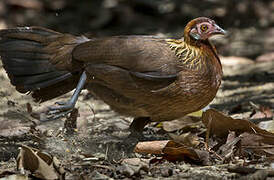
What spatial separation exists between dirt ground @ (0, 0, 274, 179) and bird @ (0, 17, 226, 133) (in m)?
0.28

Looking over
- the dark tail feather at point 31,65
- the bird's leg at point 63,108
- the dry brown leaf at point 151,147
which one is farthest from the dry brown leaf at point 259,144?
the dark tail feather at point 31,65

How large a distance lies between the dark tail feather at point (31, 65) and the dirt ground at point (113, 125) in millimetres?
245

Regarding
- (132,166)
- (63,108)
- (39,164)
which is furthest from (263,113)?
(39,164)

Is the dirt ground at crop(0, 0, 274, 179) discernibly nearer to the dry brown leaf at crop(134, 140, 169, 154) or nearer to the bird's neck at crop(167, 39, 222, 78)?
the dry brown leaf at crop(134, 140, 169, 154)

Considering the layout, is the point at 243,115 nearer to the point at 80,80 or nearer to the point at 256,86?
the point at 256,86

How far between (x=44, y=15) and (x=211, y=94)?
6833 millimetres

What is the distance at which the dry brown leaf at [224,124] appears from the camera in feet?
13.3

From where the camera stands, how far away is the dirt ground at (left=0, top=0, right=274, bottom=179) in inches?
135

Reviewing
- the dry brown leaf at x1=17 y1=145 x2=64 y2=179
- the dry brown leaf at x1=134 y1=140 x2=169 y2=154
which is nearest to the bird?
the dry brown leaf at x1=134 y1=140 x2=169 y2=154

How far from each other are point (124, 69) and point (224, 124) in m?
0.94

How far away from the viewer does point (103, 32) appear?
9586mm

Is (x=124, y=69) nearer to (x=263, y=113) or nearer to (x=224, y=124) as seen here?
(x=224, y=124)

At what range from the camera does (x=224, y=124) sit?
13.8 ft

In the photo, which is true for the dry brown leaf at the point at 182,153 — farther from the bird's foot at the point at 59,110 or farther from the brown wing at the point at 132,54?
the bird's foot at the point at 59,110
